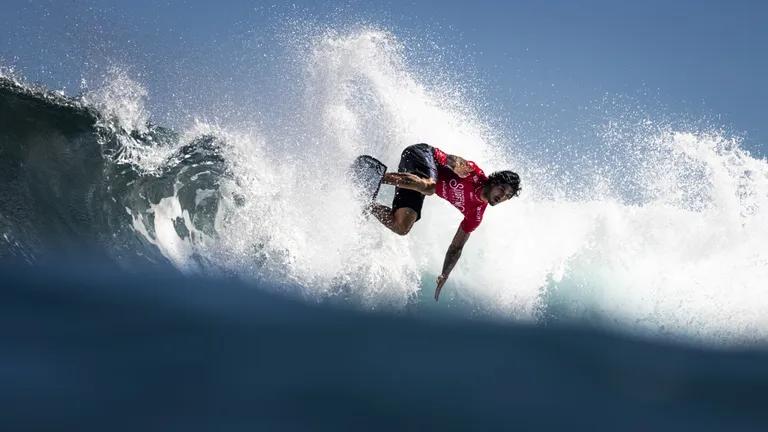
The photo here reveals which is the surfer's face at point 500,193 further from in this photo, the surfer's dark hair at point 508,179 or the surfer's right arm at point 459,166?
the surfer's right arm at point 459,166

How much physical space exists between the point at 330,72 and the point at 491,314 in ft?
13.9

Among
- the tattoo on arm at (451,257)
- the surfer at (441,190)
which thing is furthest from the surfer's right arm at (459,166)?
the tattoo on arm at (451,257)

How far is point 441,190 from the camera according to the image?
23.6 feet

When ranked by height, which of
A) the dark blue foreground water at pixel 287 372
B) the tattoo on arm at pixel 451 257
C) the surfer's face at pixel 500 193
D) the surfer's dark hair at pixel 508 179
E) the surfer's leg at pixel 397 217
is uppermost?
the surfer's dark hair at pixel 508 179

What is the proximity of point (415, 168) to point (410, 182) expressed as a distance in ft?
1.40

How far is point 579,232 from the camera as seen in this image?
13719 mm

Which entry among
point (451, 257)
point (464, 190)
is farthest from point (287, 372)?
point (464, 190)

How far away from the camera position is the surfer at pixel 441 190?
6.67 m

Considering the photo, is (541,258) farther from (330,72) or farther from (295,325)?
(295,325)

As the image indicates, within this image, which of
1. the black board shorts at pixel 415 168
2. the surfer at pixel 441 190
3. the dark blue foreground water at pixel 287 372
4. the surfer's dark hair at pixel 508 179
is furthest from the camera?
the black board shorts at pixel 415 168

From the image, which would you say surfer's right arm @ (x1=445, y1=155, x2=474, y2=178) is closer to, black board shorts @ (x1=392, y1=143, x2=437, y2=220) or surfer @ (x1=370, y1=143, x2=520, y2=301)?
surfer @ (x1=370, y1=143, x2=520, y2=301)

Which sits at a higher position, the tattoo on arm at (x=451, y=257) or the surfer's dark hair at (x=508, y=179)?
the surfer's dark hair at (x=508, y=179)

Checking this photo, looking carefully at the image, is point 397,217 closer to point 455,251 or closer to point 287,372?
point 455,251

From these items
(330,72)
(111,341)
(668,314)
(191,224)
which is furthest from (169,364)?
(668,314)
